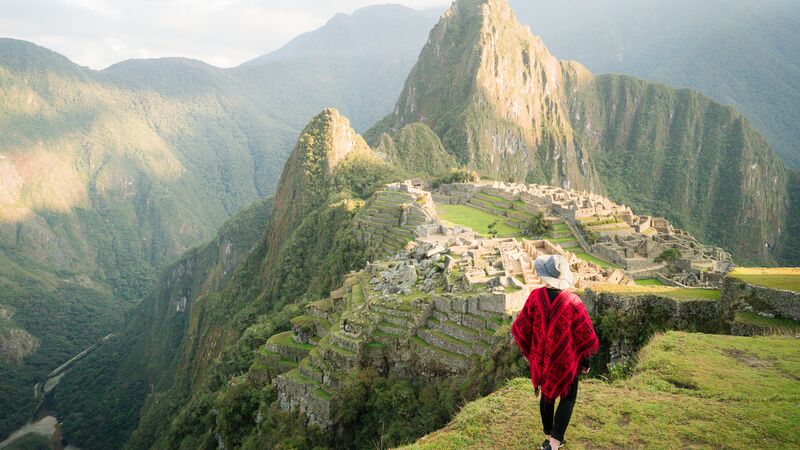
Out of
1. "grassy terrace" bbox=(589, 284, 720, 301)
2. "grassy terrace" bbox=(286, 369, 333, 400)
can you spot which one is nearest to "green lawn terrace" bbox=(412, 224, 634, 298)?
"grassy terrace" bbox=(589, 284, 720, 301)

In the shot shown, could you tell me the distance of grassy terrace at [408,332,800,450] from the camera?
25.1 feet

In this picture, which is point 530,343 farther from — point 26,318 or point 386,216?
point 26,318

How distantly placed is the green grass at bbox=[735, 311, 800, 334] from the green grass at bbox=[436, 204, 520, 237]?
121 ft

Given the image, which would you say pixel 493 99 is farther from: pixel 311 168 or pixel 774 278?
pixel 774 278

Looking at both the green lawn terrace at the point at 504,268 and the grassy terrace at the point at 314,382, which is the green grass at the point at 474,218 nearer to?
the green lawn terrace at the point at 504,268

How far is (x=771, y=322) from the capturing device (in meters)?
11.6

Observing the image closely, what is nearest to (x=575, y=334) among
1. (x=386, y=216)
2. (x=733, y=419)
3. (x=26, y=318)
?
(x=733, y=419)

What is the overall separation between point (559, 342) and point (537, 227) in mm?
45708

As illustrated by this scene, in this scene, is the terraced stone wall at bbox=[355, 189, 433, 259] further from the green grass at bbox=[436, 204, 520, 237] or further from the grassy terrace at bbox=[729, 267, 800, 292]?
the grassy terrace at bbox=[729, 267, 800, 292]

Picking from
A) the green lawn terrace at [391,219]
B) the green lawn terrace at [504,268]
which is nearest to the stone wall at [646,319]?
the green lawn terrace at [504,268]

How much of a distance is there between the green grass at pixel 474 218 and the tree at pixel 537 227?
43.6 inches

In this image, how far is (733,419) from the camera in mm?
7887

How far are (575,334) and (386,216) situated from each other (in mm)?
45983

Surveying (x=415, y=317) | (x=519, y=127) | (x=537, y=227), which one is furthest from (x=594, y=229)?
(x=519, y=127)
